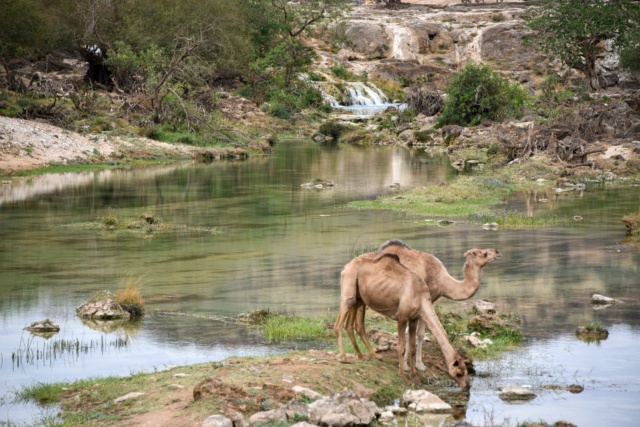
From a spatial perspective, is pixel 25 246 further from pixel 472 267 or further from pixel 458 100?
pixel 458 100

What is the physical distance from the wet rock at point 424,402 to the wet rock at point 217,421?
2162mm

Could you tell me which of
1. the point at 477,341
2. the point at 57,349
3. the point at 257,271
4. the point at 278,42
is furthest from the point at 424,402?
the point at 278,42

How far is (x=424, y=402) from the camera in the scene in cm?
987

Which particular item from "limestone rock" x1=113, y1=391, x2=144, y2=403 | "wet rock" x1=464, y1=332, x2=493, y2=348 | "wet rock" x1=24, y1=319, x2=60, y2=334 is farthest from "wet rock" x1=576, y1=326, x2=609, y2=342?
"wet rock" x1=24, y1=319, x2=60, y2=334

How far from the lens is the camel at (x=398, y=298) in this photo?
404 inches

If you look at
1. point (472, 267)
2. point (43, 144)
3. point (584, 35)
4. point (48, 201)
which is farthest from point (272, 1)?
point (472, 267)

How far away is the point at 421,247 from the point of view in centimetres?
2039

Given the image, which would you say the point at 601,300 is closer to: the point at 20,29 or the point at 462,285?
the point at 462,285

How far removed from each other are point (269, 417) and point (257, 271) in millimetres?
9776

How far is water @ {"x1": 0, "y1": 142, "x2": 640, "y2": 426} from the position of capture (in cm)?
1195

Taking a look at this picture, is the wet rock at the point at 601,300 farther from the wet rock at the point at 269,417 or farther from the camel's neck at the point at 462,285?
the wet rock at the point at 269,417

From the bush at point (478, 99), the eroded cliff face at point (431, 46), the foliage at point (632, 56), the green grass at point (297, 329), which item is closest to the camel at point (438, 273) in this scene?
the green grass at point (297, 329)

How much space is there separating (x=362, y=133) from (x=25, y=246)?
3897 cm

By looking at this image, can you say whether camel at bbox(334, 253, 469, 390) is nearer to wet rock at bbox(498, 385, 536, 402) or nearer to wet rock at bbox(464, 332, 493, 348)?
wet rock at bbox(498, 385, 536, 402)
